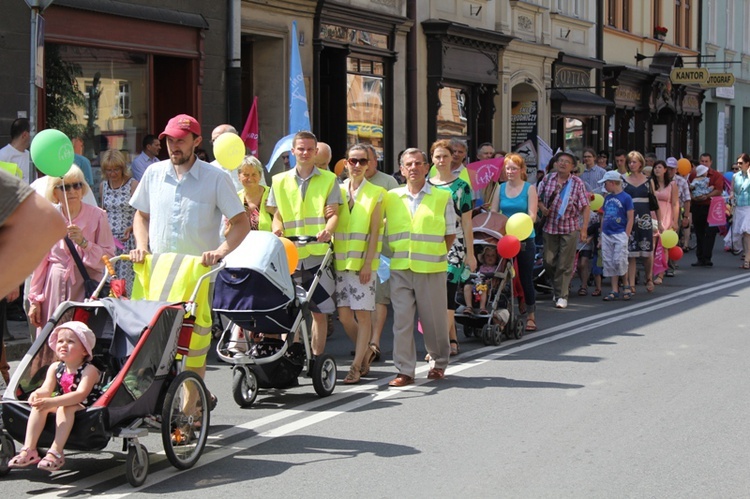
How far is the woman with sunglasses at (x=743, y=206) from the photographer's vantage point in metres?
20.5

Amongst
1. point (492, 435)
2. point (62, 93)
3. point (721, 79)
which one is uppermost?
point (721, 79)

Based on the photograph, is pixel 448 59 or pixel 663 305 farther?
pixel 448 59

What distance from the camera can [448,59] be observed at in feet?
76.6

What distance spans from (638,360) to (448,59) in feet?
45.1

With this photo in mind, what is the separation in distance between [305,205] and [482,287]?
2885 mm

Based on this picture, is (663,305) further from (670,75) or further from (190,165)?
(670,75)

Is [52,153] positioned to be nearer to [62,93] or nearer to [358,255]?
[358,255]

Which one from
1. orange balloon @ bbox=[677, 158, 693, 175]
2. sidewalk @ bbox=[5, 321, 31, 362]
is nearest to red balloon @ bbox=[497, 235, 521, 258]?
sidewalk @ bbox=[5, 321, 31, 362]

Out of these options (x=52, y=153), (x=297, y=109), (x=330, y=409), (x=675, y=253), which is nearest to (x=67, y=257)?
(x=52, y=153)

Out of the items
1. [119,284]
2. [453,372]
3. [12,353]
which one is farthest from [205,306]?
[12,353]

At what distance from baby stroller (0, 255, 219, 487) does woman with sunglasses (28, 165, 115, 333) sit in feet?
4.03

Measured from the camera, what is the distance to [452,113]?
24281mm

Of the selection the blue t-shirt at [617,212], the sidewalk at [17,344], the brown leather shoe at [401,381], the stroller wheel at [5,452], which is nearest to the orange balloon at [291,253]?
the brown leather shoe at [401,381]

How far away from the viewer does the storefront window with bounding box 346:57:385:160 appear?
20.7 metres
